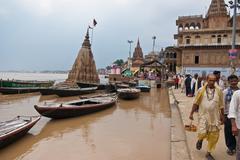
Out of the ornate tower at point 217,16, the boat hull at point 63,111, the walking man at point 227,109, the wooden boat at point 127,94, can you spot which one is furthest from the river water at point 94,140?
the ornate tower at point 217,16

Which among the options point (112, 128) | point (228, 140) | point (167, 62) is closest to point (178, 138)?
point (228, 140)

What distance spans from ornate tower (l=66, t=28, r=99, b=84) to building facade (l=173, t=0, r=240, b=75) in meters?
19.6

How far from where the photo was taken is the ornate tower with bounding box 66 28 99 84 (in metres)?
30.3

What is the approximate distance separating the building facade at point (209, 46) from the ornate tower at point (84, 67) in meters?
19.6

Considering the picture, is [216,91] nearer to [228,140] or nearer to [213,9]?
[228,140]

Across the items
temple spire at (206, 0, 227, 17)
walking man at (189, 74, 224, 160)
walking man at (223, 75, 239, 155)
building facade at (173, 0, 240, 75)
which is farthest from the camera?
temple spire at (206, 0, 227, 17)

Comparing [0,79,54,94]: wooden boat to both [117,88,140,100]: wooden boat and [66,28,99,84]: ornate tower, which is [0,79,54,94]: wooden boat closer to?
[66,28,99,84]: ornate tower

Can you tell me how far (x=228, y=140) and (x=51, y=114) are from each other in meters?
8.42

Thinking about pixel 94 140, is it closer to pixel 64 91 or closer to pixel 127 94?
pixel 127 94

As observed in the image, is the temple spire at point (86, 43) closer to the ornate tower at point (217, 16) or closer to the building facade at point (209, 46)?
the building facade at point (209, 46)

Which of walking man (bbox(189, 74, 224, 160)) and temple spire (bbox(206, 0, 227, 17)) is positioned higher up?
temple spire (bbox(206, 0, 227, 17))

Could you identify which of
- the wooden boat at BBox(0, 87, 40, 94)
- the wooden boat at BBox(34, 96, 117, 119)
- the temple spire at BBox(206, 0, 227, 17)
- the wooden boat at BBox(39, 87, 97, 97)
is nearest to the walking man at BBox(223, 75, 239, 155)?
the wooden boat at BBox(34, 96, 117, 119)

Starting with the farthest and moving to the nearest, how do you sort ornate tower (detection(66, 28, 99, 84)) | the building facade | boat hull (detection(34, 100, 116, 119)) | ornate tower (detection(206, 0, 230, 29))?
ornate tower (detection(206, 0, 230, 29)) → the building facade → ornate tower (detection(66, 28, 99, 84)) → boat hull (detection(34, 100, 116, 119))

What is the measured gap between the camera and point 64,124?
11320mm
